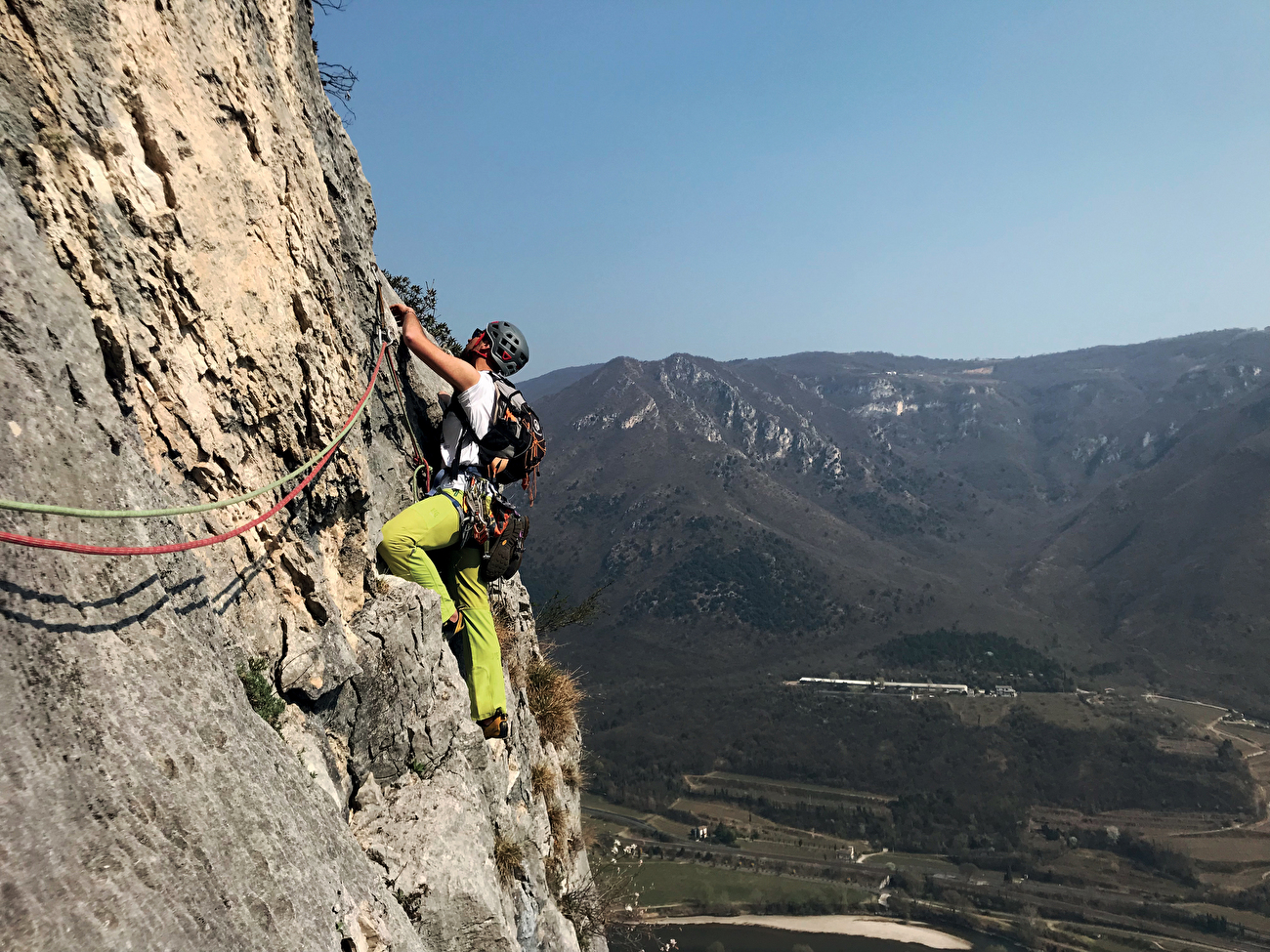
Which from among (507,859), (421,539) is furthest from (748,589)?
(421,539)

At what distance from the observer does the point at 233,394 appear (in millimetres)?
5020

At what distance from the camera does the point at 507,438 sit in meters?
7.45

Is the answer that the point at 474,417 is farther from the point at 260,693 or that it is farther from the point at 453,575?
the point at 260,693

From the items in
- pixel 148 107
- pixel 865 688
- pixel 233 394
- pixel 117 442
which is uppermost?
pixel 148 107

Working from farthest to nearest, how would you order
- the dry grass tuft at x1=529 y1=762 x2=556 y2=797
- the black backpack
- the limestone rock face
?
the dry grass tuft at x1=529 y1=762 x2=556 y2=797 → the black backpack → the limestone rock face

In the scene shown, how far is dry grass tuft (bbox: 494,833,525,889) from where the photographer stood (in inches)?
261

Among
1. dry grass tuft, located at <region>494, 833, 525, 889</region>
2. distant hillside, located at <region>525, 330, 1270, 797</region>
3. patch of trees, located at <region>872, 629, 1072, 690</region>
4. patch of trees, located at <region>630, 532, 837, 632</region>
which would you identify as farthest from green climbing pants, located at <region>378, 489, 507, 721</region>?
patch of trees, located at <region>630, 532, 837, 632</region>

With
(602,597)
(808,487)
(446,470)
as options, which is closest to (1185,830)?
(602,597)

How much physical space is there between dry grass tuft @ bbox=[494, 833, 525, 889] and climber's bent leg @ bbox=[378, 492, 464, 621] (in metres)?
1.97

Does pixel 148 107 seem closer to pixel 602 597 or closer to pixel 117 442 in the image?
pixel 117 442

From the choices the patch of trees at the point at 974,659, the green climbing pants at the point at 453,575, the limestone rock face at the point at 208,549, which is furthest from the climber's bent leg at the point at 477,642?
the patch of trees at the point at 974,659

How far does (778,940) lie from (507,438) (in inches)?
2814

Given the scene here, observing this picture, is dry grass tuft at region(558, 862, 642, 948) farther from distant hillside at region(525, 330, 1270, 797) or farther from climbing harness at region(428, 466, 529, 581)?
distant hillside at region(525, 330, 1270, 797)

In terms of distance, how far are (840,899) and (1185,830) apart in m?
36.4
